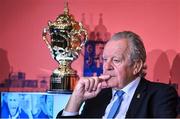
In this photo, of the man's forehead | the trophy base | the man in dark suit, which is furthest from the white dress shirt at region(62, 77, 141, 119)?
the trophy base

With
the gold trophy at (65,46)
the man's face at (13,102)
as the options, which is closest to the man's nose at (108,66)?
the gold trophy at (65,46)

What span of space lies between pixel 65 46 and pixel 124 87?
498 millimetres

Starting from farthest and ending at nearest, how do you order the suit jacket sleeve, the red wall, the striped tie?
the red wall < the striped tie < the suit jacket sleeve

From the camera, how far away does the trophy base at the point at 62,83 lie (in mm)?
1800

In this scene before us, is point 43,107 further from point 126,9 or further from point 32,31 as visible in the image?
point 126,9

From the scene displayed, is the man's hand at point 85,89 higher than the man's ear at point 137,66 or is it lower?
lower

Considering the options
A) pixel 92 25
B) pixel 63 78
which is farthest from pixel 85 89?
pixel 92 25

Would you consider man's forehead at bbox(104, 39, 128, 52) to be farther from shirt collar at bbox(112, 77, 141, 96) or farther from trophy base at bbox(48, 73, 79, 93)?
trophy base at bbox(48, 73, 79, 93)

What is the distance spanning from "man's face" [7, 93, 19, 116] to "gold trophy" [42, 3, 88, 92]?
18cm

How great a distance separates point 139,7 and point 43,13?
0.55 meters

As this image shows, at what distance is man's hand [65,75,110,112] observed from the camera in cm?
135

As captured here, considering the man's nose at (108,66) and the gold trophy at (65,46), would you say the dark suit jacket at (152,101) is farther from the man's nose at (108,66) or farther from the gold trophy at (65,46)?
the gold trophy at (65,46)

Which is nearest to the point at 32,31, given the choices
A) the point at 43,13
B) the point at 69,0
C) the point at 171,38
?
the point at 43,13

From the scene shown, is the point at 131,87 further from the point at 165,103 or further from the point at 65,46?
the point at 65,46
